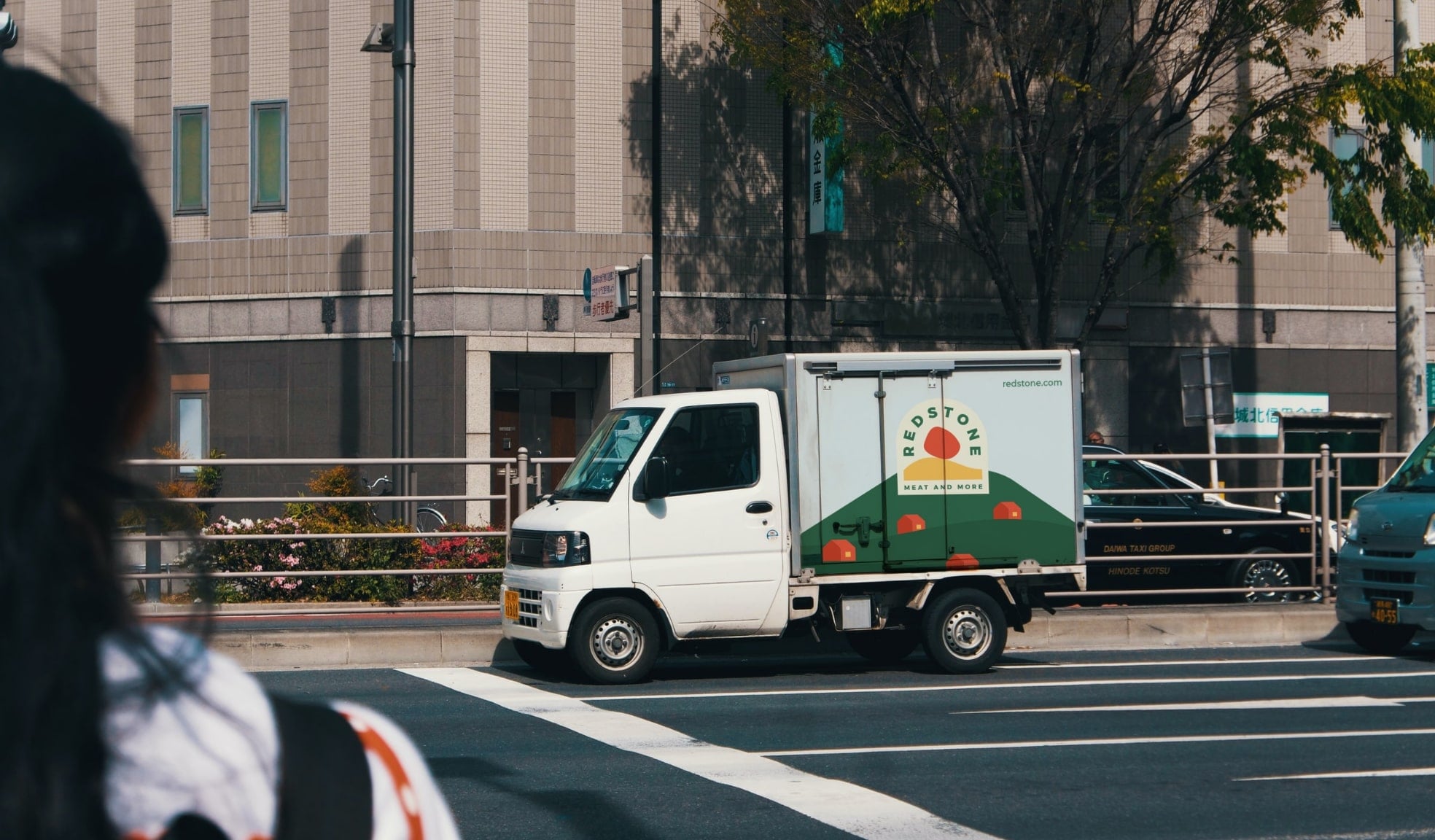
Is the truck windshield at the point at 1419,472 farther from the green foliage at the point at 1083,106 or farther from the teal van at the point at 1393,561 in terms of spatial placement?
the green foliage at the point at 1083,106

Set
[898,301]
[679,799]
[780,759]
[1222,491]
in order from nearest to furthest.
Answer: [679,799], [780,759], [1222,491], [898,301]

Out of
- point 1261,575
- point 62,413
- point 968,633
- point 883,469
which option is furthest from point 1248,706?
point 62,413

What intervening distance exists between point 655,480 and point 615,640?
1.23 m

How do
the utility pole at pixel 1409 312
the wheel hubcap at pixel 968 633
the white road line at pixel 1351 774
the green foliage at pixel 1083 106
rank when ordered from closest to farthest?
1. the white road line at pixel 1351 774
2. the wheel hubcap at pixel 968 633
3. the utility pole at pixel 1409 312
4. the green foliage at pixel 1083 106

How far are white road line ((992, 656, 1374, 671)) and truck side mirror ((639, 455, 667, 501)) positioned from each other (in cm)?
330

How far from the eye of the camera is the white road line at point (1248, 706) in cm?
1038

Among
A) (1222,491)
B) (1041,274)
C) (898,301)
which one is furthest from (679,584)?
(898,301)

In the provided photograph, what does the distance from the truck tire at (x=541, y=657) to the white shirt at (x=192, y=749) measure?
37.9 ft

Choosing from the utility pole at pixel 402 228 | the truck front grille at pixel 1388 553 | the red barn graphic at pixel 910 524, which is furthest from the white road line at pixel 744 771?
the utility pole at pixel 402 228

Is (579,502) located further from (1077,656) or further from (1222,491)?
(1222,491)

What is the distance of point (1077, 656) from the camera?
46.0 feet

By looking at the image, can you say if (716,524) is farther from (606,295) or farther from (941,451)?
(606,295)

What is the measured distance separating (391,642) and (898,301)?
16198mm

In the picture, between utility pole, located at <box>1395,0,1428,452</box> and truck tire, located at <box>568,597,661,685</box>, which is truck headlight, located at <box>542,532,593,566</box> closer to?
truck tire, located at <box>568,597,661,685</box>
